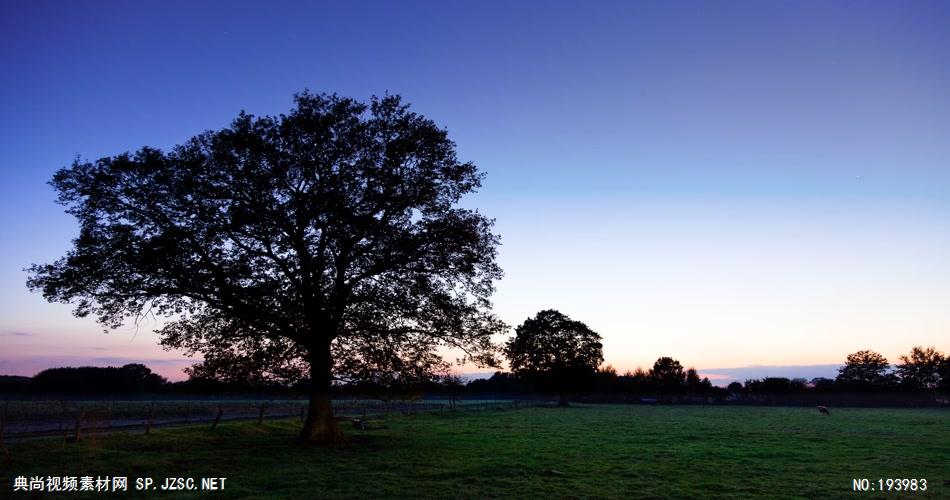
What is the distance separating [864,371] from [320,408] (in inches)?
6832

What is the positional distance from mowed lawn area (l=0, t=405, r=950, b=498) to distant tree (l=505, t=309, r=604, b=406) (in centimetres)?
6743

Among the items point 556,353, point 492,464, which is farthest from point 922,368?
point 492,464

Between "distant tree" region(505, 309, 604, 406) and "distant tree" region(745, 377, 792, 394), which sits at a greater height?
"distant tree" region(505, 309, 604, 406)

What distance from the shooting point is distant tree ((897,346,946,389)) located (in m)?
154

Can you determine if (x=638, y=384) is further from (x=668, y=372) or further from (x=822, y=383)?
(x=822, y=383)

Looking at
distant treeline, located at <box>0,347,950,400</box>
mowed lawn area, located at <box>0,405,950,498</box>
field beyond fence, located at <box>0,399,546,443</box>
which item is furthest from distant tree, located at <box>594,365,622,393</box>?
mowed lawn area, located at <box>0,405,950,498</box>

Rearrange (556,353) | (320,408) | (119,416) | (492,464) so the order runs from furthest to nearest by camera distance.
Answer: (556,353)
(119,416)
(320,408)
(492,464)

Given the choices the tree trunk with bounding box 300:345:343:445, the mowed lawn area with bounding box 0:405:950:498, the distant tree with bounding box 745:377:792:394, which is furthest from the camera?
the distant tree with bounding box 745:377:792:394

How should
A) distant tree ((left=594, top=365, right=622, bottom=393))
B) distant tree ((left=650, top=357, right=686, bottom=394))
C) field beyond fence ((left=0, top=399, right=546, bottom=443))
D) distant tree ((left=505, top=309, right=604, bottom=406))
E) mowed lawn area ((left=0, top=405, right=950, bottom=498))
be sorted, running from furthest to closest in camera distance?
distant tree ((left=650, top=357, right=686, bottom=394)) < distant tree ((left=594, top=365, right=622, bottom=393)) < distant tree ((left=505, top=309, right=604, bottom=406)) < field beyond fence ((left=0, top=399, right=546, bottom=443)) < mowed lawn area ((left=0, top=405, right=950, bottom=498))

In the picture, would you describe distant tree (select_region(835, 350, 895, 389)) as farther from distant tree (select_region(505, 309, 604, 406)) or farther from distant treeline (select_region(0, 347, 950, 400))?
distant tree (select_region(505, 309, 604, 406))

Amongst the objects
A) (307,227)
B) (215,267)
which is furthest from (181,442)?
(307,227)

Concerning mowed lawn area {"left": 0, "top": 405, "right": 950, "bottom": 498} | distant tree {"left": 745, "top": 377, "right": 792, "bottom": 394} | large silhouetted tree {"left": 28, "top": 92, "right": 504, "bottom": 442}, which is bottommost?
distant tree {"left": 745, "top": 377, "right": 792, "bottom": 394}

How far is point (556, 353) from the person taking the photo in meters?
106

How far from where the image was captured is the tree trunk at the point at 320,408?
3019 cm
